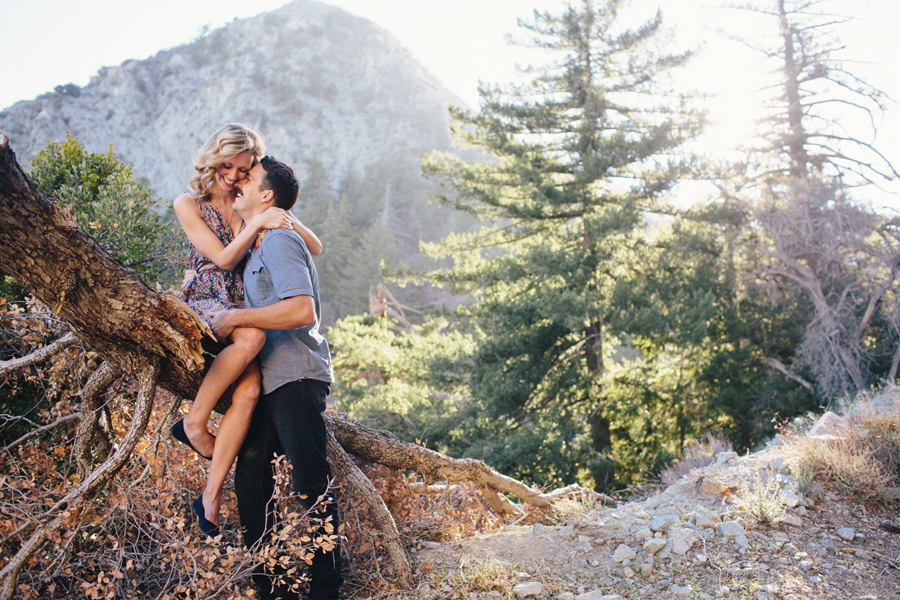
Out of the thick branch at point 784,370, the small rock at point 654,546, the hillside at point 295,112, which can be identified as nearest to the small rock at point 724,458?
the small rock at point 654,546

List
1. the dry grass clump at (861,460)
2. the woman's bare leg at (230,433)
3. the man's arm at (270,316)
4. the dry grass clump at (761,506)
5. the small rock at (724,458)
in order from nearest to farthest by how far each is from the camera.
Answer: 1. the man's arm at (270,316)
2. the woman's bare leg at (230,433)
3. the dry grass clump at (761,506)
4. the dry grass clump at (861,460)
5. the small rock at (724,458)

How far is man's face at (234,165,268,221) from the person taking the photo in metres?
2.28

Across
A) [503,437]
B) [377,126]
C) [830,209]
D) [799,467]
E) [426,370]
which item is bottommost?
[503,437]

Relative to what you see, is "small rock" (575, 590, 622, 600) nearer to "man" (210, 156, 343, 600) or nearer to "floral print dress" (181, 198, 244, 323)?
"man" (210, 156, 343, 600)

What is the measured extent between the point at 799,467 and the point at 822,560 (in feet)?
4.08

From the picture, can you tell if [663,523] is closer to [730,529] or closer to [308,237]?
[730,529]

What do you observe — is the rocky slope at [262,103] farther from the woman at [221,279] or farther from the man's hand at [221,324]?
the man's hand at [221,324]

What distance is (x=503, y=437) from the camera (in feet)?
32.8

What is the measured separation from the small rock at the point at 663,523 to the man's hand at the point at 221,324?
9.26ft

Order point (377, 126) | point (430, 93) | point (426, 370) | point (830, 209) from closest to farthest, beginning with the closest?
point (830, 209) → point (426, 370) → point (377, 126) → point (430, 93)

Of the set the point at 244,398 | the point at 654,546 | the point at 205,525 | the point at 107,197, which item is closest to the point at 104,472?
the point at 205,525

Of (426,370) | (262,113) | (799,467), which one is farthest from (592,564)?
(262,113)

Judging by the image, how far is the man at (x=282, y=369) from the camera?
82.3 inches

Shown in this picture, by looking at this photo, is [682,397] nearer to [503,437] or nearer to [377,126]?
[503,437]
